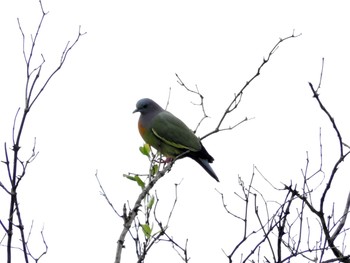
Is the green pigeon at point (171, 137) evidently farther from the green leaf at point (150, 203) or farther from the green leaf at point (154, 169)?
the green leaf at point (150, 203)

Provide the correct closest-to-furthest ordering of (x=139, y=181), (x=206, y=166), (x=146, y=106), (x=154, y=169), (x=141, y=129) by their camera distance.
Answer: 1. (x=139, y=181)
2. (x=154, y=169)
3. (x=206, y=166)
4. (x=141, y=129)
5. (x=146, y=106)

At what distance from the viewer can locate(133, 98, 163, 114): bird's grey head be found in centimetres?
901

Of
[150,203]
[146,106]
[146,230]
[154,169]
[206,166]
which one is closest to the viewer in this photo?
[146,230]

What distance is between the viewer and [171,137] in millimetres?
8617

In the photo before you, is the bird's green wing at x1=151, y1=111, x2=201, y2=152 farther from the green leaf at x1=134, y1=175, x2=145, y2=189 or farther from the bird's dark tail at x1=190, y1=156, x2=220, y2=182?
the green leaf at x1=134, y1=175, x2=145, y2=189

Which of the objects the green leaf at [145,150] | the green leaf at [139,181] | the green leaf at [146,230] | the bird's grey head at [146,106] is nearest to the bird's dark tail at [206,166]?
the bird's grey head at [146,106]

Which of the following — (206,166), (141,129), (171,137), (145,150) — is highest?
(141,129)

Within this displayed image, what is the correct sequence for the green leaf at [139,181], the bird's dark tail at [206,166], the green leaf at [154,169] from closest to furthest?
1. the green leaf at [139,181]
2. the green leaf at [154,169]
3. the bird's dark tail at [206,166]

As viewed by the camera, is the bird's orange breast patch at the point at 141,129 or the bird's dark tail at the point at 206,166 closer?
the bird's dark tail at the point at 206,166

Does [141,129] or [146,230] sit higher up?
[141,129]

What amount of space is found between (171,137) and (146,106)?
25.6 inches

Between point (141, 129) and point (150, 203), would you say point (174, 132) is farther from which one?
point (150, 203)

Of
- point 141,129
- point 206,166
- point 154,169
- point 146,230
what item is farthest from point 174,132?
point 146,230

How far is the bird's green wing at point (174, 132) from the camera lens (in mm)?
8406
